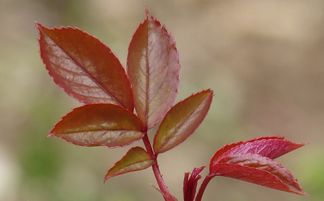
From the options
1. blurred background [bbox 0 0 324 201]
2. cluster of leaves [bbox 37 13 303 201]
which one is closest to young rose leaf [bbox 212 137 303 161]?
cluster of leaves [bbox 37 13 303 201]

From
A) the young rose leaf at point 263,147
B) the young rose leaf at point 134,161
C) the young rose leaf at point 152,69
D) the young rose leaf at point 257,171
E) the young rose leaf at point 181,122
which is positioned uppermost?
the young rose leaf at point 152,69

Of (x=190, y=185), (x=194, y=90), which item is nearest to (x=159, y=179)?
(x=190, y=185)

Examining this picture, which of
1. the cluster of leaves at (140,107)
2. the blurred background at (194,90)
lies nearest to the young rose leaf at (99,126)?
the cluster of leaves at (140,107)

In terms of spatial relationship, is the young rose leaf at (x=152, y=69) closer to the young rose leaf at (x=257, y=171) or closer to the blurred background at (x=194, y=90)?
the young rose leaf at (x=257, y=171)

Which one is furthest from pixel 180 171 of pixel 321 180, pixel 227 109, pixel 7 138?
pixel 321 180

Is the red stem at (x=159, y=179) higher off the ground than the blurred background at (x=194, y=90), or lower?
lower
